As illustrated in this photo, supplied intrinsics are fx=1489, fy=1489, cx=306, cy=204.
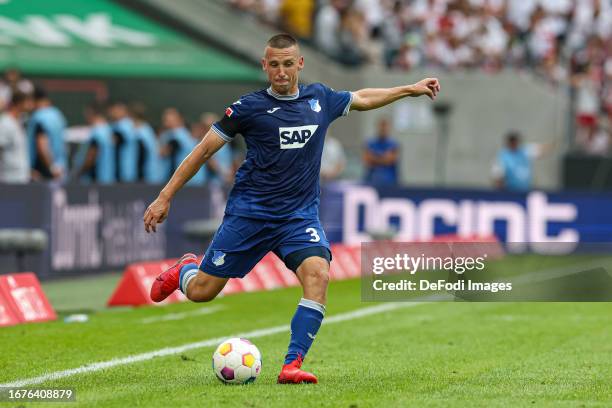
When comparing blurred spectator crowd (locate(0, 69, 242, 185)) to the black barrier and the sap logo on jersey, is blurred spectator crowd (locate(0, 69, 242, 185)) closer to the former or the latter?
the black barrier

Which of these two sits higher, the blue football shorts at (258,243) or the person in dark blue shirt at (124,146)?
the person in dark blue shirt at (124,146)

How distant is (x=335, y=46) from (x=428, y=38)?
213 cm

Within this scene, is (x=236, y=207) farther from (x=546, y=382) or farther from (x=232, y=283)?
(x=232, y=283)

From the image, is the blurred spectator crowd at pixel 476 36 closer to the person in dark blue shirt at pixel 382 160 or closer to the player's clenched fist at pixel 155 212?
the person in dark blue shirt at pixel 382 160

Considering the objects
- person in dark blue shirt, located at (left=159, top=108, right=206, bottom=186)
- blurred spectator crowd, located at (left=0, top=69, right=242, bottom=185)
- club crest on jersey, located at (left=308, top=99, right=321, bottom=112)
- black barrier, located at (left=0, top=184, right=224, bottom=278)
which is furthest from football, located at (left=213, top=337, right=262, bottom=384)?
person in dark blue shirt, located at (left=159, top=108, right=206, bottom=186)

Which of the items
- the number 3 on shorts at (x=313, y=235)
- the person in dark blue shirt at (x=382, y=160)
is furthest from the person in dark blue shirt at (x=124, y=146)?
the number 3 on shorts at (x=313, y=235)

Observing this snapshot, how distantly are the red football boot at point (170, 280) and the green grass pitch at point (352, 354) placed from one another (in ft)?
1.72

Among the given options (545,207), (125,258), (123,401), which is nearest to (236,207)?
(123,401)

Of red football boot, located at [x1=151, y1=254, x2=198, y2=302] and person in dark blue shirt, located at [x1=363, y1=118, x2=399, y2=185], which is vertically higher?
person in dark blue shirt, located at [x1=363, y1=118, x2=399, y2=185]

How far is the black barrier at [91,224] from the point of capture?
59.5 feet

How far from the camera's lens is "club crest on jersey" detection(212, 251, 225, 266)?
9.77 m

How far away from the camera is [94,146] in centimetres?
2180

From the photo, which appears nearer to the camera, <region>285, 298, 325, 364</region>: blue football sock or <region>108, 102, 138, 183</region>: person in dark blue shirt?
<region>285, 298, 325, 364</region>: blue football sock

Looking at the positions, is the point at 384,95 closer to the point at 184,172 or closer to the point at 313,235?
the point at 313,235
